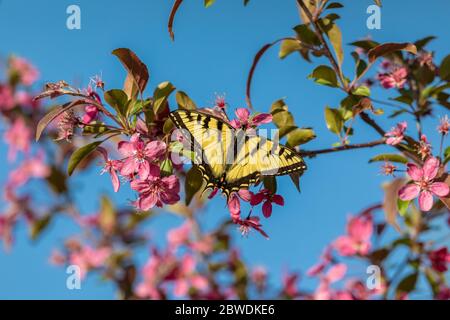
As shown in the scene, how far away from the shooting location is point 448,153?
1.81 m

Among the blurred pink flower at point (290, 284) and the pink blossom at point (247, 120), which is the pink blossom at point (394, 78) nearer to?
the pink blossom at point (247, 120)

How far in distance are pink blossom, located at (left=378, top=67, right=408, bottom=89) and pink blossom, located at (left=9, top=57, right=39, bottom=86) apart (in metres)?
2.92

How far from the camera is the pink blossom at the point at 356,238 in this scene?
273 cm

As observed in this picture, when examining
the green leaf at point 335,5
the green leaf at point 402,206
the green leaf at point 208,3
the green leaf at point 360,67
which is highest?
the green leaf at point 335,5

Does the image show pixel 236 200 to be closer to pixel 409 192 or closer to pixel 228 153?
pixel 228 153

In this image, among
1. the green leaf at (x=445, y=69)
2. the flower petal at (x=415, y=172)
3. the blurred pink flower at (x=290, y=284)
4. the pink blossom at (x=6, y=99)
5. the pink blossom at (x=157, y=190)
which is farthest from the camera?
the pink blossom at (x=6, y=99)

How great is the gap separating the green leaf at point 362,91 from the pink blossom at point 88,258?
80.8 inches

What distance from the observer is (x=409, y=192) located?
1.83 m

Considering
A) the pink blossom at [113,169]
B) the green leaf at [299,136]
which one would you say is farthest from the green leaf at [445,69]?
the pink blossom at [113,169]

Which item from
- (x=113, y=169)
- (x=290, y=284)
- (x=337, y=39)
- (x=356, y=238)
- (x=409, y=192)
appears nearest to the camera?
(x=113, y=169)

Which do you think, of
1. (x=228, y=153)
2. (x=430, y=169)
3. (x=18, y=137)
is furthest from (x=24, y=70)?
(x=430, y=169)

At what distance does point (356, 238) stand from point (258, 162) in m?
1.32

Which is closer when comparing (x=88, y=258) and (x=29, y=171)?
(x=88, y=258)

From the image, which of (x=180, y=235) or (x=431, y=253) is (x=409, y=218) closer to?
(x=431, y=253)
